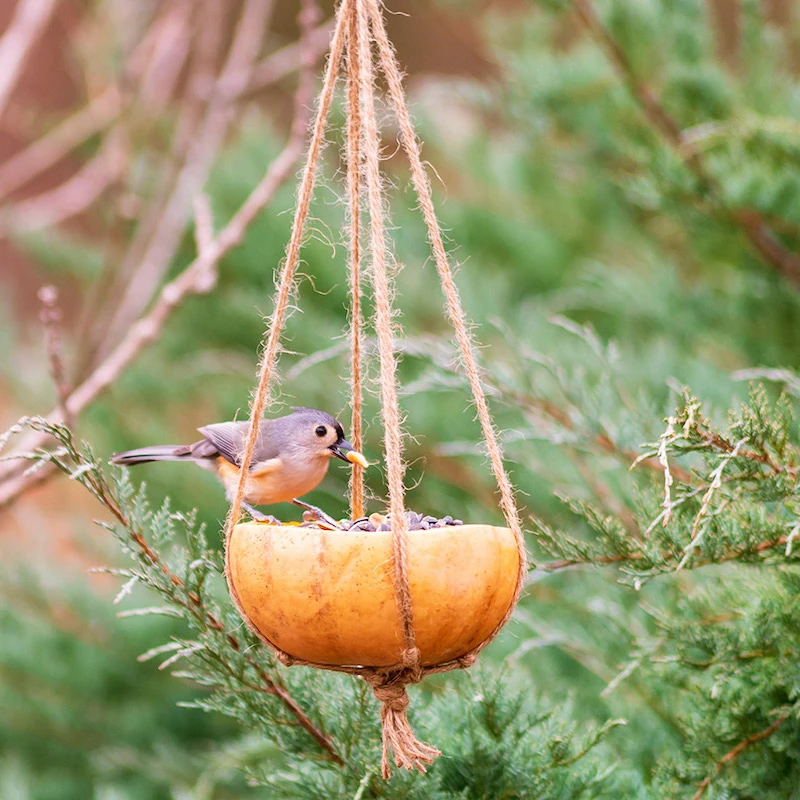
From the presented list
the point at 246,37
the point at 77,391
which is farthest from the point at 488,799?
the point at 246,37

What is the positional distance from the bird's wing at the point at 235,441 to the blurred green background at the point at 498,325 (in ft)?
0.57

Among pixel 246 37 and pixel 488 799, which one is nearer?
pixel 488 799

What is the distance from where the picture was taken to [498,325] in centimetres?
159

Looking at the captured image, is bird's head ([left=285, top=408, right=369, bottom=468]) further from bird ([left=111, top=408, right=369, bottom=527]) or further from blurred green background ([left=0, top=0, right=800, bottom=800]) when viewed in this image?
blurred green background ([left=0, top=0, right=800, bottom=800])

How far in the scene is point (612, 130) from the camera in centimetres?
257

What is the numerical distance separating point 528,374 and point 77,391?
77 cm

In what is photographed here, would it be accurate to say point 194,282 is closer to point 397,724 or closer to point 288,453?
point 288,453

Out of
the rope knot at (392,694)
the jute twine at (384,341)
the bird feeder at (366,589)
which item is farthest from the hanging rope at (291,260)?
the rope knot at (392,694)

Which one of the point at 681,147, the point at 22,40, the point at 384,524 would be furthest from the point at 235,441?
the point at 22,40

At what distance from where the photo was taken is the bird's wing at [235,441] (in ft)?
4.37

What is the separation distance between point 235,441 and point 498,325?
43cm

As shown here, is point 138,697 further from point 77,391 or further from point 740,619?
point 740,619

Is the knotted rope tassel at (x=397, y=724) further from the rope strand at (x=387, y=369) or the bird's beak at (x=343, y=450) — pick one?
the bird's beak at (x=343, y=450)

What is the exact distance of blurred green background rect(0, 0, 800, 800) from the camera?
1.82 m
